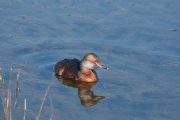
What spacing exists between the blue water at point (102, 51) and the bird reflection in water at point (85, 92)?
14 centimetres

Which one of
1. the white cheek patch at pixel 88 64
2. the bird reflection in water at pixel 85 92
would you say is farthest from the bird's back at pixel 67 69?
the white cheek patch at pixel 88 64

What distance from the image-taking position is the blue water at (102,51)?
36.9 feet

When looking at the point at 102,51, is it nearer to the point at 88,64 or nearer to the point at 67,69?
the point at 88,64

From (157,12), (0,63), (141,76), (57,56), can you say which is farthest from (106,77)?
(157,12)

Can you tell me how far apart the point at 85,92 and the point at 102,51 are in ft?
6.72

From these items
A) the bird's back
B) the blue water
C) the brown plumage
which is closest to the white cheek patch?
the brown plumage

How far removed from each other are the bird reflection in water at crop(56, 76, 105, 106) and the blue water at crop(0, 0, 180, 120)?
0.46 ft

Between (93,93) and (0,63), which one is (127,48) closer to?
(93,93)

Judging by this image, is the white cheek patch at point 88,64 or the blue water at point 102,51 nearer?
the blue water at point 102,51

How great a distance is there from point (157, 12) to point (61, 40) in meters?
3.33

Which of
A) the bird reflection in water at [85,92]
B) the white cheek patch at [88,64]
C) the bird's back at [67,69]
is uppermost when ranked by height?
the white cheek patch at [88,64]

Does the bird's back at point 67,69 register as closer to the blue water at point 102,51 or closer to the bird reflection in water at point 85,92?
the bird reflection in water at point 85,92

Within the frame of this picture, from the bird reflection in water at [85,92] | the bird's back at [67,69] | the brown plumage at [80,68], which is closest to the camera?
the bird reflection in water at [85,92]

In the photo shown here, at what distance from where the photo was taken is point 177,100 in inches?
460
